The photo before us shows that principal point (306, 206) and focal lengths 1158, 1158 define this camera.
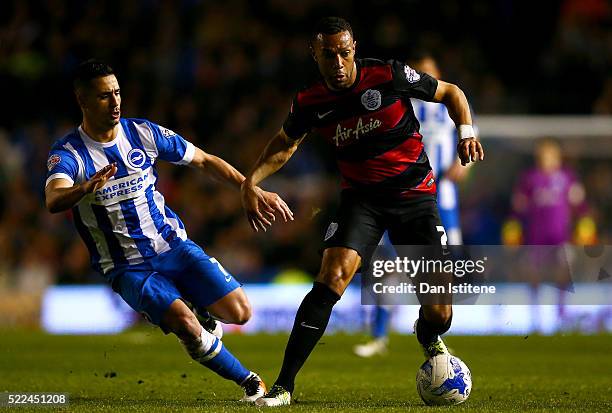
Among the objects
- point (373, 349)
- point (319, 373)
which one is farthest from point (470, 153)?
point (373, 349)

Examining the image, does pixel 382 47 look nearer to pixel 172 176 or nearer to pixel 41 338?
pixel 172 176

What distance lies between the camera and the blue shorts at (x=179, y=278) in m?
7.14

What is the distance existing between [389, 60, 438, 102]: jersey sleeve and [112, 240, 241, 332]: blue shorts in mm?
1629

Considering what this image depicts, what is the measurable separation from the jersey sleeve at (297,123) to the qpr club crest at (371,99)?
36cm

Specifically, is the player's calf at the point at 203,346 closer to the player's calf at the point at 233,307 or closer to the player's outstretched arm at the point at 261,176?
the player's calf at the point at 233,307

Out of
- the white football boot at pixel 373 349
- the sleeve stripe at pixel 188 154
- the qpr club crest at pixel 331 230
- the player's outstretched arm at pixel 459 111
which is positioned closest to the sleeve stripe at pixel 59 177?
the sleeve stripe at pixel 188 154

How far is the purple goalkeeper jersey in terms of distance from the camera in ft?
47.7

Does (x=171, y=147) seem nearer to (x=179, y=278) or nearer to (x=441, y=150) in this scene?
(x=179, y=278)

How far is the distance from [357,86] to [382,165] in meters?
0.50

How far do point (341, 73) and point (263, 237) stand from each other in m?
9.37

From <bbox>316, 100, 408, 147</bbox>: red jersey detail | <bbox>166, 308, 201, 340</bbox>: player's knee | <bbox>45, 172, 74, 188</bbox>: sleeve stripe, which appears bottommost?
<bbox>166, 308, 201, 340</bbox>: player's knee

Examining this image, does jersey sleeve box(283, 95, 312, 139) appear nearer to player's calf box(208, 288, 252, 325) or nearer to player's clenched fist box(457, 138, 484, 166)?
player's clenched fist box(457, 138, 484, 166)

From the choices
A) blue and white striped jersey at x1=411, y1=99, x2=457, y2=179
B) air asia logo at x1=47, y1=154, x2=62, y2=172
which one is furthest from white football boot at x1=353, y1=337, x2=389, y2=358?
air asia logo at x1=47, y1=154, x2=62, y2=172

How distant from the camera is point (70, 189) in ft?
21.6
